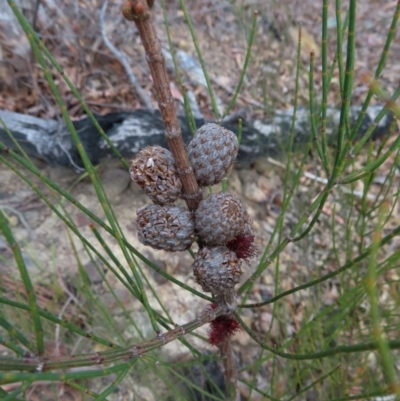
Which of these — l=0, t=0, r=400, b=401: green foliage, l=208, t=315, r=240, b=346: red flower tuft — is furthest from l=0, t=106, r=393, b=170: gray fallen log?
l=208, t=315, r=240, b=346: red flower tuft

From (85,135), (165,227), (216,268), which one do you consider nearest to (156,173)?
(165,227)

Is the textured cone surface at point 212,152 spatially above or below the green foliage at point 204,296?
above

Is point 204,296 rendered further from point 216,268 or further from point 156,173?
point 156,173

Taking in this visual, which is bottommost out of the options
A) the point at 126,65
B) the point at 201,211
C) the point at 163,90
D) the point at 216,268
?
the point at 216,268

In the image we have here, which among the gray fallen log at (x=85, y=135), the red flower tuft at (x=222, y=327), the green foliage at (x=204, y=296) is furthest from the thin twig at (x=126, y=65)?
the red flower tuft at (x=222, y=327)

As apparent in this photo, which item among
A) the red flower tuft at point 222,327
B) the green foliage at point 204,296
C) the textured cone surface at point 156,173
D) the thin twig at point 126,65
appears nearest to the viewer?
the green foliage at point 204,296

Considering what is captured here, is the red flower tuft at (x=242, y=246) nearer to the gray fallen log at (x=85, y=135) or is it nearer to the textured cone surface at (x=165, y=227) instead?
the textured cone surface at (x=165, y=227)
